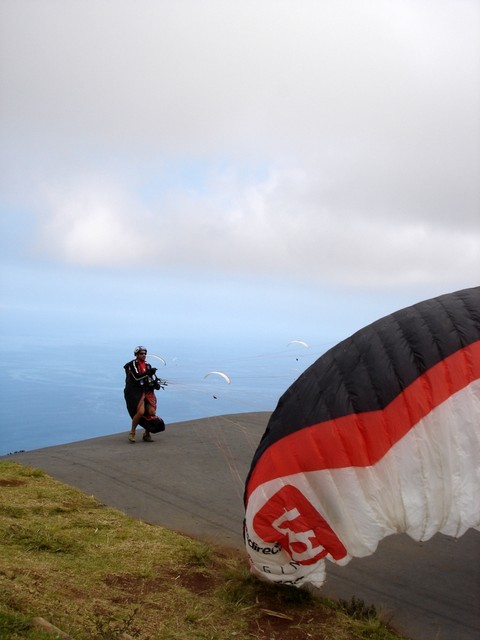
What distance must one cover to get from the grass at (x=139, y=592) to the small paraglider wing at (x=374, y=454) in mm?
514

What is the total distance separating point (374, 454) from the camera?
4.54 m

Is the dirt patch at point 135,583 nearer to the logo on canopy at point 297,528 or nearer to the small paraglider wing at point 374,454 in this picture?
the small paraglider wing at point 374,454

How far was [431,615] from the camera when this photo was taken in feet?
17.6

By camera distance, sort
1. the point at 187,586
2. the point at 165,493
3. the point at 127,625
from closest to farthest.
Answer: the point at 127,625, the point at 187,586, the point at 165,493

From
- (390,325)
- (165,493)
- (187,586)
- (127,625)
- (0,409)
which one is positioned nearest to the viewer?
(127,625)

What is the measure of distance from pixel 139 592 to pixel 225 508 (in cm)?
295

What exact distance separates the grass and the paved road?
1.61 feet

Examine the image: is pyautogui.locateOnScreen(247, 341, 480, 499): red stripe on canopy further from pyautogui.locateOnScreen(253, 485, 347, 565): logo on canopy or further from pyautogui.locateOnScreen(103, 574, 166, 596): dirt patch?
pyautogui.locateOnScreen(103, 574, 166, 596): dirt patch

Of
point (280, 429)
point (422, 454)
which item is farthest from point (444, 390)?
point (280, 429)

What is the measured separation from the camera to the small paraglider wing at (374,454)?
176 inches

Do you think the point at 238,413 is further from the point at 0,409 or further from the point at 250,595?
the point at 0,409

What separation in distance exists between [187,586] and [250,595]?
613 millimetres

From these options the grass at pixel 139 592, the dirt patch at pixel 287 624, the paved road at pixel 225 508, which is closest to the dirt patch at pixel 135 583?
the grass at pixel 139 592

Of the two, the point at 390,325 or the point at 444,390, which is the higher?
the point at 390,325
